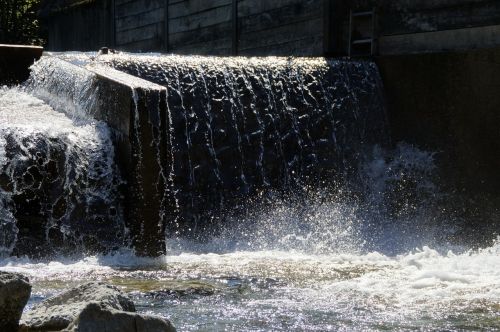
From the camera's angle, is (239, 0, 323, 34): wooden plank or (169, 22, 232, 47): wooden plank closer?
(239, 0, 323, 34): wooden plank

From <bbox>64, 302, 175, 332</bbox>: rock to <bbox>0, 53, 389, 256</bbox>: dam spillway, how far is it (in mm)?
3595

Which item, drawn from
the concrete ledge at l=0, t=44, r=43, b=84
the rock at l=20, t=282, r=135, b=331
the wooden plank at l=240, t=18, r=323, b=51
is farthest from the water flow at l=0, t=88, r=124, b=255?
the wooden plank at l=240, t=18, r=323, b=51

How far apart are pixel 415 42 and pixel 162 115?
12.9 ft

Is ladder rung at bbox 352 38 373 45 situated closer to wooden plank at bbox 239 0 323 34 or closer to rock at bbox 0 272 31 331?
wooden plank at bbox 239 0 323 34

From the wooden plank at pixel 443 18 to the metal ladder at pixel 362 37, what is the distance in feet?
0.70

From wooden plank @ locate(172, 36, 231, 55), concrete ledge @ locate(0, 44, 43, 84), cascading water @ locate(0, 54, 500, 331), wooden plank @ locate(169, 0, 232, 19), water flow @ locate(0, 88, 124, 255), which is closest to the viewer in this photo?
cascading water @ locate(0, 54, 500, 331)

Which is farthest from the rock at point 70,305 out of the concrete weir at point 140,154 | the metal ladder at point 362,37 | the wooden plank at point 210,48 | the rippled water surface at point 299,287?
the wooden plank at point 210,48

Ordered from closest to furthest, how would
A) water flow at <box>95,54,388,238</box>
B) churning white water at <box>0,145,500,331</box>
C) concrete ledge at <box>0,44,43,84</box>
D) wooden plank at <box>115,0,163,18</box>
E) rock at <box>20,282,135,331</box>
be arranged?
rock at <box>20,282,135,331</box>
churning white water at <box>0,145,500,331</box>
water flow at <box>95,54,388,238</box>
concrete ledge at <box>0,44,43,84</box>
wooden plank at <box>115,0,163,18</box>

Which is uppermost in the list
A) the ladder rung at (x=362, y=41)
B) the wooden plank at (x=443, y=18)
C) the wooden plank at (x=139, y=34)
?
the wooden plank at (x=139, y=34)

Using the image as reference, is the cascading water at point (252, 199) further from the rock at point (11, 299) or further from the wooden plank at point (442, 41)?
the rock at point (11, 299)

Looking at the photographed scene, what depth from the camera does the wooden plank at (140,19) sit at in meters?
15.5

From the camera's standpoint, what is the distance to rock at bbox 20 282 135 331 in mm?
4141

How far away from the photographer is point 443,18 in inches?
403

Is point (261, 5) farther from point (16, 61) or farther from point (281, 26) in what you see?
point (16, 61)
